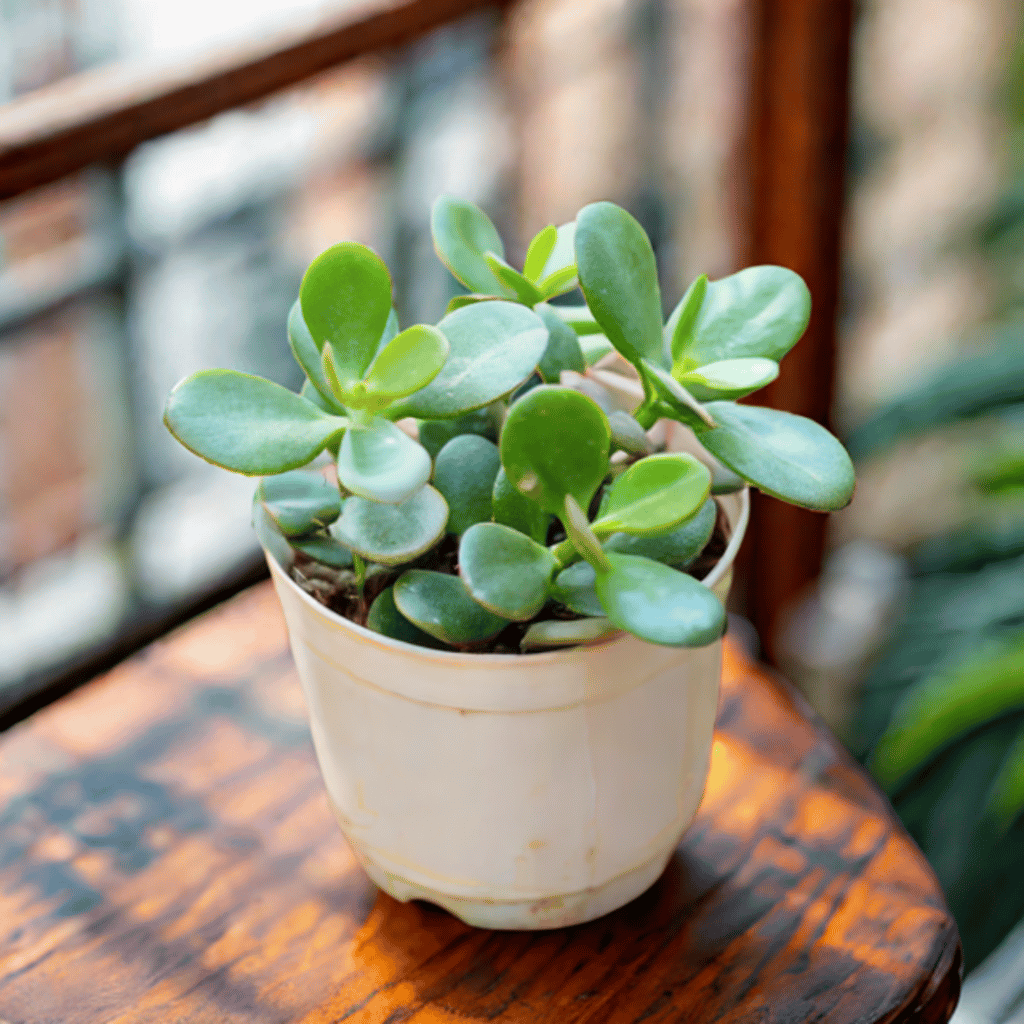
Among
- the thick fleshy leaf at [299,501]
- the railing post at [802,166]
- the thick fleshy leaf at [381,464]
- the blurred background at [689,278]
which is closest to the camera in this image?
the thick fleshy leaf at [381,464]

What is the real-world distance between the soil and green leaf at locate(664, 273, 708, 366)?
95 mm

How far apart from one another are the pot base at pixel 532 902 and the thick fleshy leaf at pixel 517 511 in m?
0.18

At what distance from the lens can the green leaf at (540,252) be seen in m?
0.50

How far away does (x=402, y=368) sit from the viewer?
0.41 meters

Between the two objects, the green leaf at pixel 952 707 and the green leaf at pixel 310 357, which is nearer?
the green leaf at pixel 310 357

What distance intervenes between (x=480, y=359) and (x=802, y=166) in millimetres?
953

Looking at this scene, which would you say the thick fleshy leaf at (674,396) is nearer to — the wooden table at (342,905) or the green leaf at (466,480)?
the green leaf at (466,480)

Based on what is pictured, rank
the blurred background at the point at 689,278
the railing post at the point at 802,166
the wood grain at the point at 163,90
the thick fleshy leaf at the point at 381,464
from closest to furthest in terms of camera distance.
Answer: the thick fleshy leaf at the point at 381,464 < the wood grain at the point at 163,90 < the railing post at the point at 802,166 < the blurred background at the point at 689,278

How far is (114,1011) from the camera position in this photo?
1.81 feet

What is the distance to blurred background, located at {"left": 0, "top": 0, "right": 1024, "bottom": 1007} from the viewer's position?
1302 mm

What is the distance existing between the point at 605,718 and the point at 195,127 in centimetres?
73

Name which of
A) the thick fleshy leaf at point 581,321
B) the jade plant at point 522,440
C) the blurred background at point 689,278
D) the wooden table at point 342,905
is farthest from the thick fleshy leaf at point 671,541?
the blurred background at point 689,278

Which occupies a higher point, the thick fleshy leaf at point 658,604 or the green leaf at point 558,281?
the green leaf at point 558,281

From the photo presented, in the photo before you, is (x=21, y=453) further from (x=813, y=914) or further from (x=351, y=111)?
(x=813, y=914)
